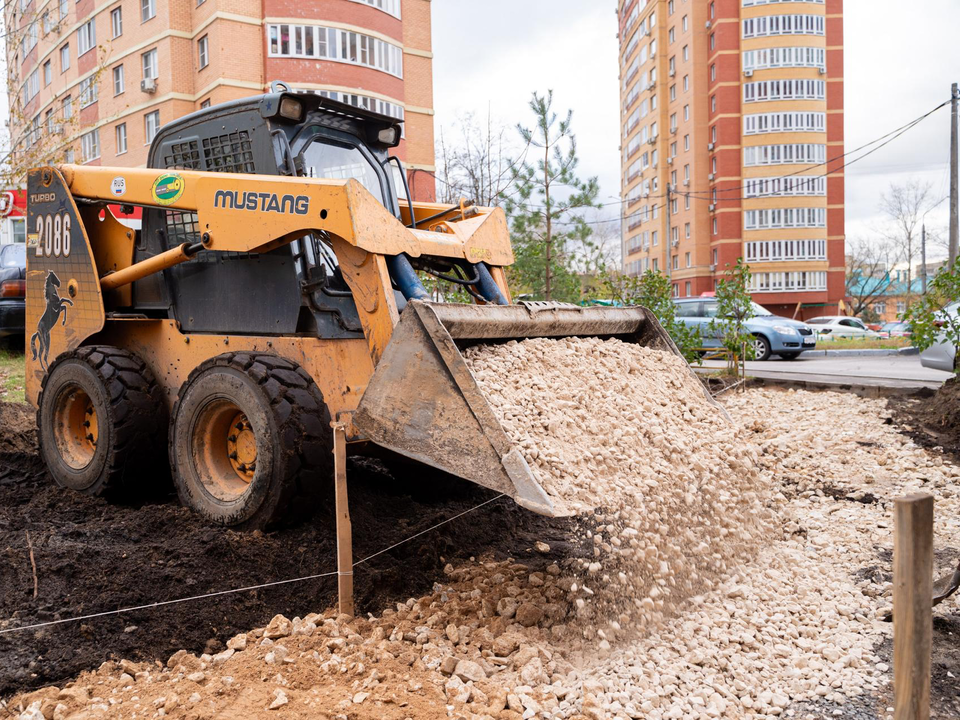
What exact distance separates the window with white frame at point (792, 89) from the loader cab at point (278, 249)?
49126 millimetres

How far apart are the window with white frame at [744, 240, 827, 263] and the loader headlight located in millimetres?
48185

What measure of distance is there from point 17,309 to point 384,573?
349 inches

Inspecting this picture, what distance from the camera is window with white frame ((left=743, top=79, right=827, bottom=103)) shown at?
49312mm

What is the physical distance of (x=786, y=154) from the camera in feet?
163

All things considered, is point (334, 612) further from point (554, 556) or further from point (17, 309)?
point (17, 309)

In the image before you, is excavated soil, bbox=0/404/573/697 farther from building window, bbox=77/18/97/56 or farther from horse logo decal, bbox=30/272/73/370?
building window, bbox=77/18/97/56

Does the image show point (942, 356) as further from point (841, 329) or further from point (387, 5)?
point (841, 329)

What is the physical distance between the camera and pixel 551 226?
13.5 m

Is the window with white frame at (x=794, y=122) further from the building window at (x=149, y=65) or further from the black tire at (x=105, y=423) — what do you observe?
the black tire at (x=105, y=423)

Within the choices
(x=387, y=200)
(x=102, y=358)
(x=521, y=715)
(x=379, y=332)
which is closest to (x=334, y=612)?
(x=521, y=715)

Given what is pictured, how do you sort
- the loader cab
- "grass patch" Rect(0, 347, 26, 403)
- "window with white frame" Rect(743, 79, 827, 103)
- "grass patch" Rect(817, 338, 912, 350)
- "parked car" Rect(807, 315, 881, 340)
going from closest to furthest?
the loader cab < "grass patch" Rect(0, 347, 26, 403) < "grass patch" Rect(817, 338, 912, 350) < "parked car" Rect(807, 315, 881, 340) < "window with white frame" Rect(743, 79, 827, 103)

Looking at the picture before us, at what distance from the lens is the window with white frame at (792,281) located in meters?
49.5

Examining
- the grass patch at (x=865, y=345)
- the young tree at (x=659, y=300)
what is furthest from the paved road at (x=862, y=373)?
the grass patch at (x=865, y=345)

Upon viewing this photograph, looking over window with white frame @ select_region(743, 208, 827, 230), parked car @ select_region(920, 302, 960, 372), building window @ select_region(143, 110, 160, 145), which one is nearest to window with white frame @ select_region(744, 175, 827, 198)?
window with white frame @ select_region(743, 208, 827, 230)
